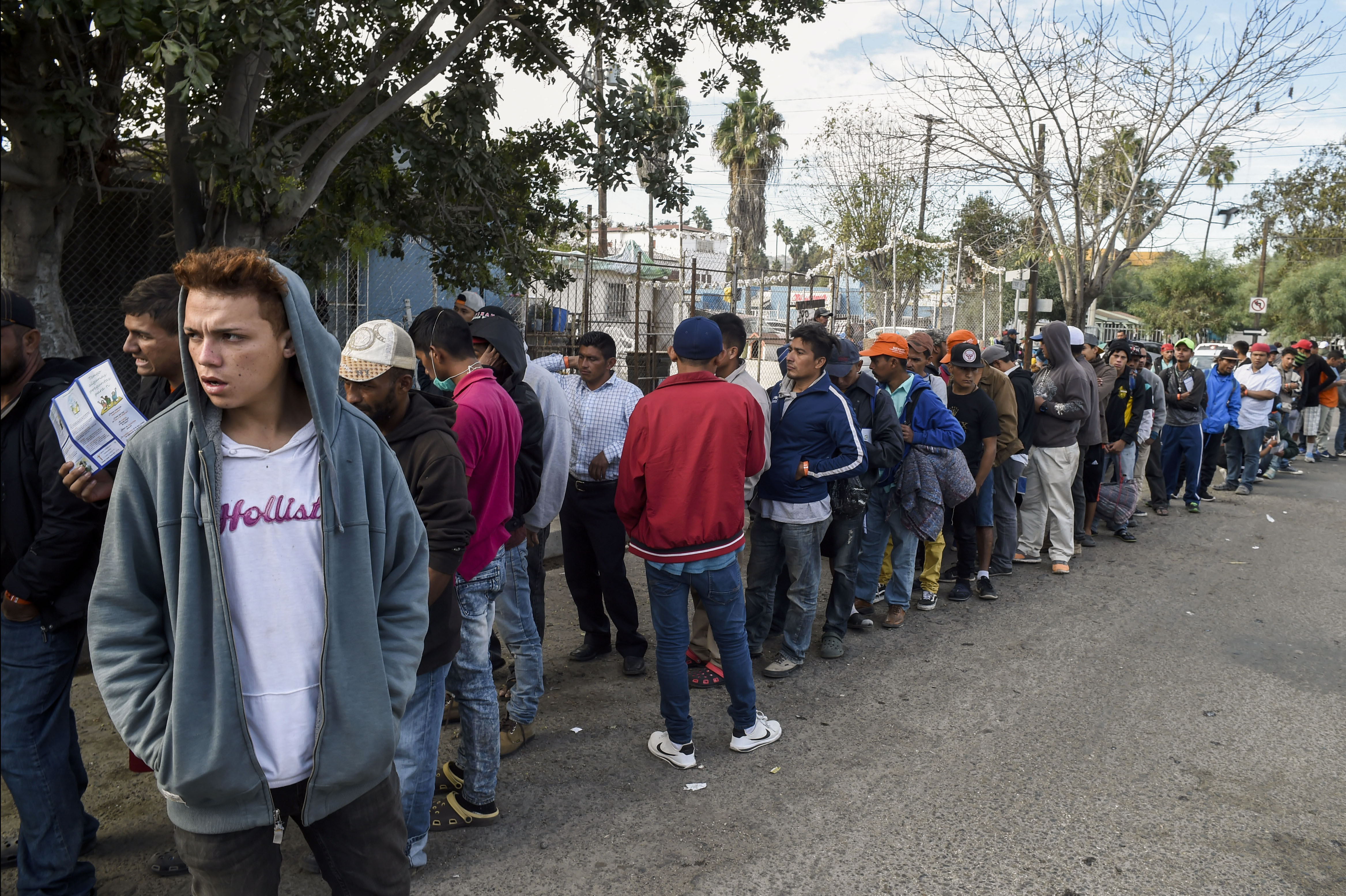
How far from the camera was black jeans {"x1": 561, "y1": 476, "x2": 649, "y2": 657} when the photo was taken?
5309mm

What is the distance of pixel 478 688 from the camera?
3.47m

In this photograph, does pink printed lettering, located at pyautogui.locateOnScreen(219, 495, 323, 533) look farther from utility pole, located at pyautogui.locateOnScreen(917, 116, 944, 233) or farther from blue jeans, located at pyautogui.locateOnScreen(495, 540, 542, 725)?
→ utility pole, located at pyautogui.locateOnScreen(917, 116, 944, 233)

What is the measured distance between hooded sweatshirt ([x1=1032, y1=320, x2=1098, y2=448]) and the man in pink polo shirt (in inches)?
222

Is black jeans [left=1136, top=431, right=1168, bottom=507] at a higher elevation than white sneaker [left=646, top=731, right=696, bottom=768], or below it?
higher

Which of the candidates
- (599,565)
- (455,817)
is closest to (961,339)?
(599,565)

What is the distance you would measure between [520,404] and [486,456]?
92 centimetres

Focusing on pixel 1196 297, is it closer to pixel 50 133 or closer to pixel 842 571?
pixel 842 571

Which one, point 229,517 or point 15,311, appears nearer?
point 229,517

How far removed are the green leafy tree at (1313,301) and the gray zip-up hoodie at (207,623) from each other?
139 ft

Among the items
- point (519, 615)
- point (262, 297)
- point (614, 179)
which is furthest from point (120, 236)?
point (262, 297)

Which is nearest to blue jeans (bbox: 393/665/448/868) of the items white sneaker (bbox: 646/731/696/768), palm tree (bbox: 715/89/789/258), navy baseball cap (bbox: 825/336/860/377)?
white sneaker (bbox: 646/731/696/768)

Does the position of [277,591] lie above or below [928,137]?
below

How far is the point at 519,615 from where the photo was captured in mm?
4086

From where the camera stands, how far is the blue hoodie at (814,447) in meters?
5.06
